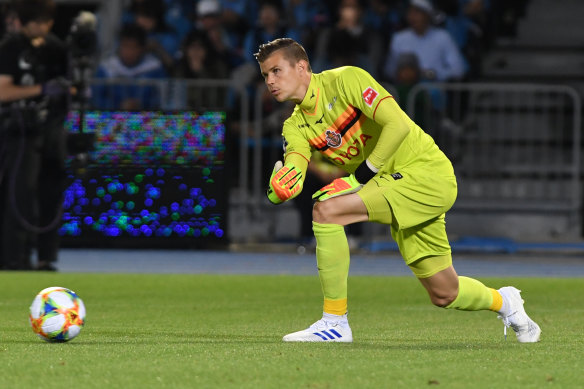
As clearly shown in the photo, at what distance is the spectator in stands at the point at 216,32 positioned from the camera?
1861 cm

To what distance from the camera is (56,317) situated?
7680mm

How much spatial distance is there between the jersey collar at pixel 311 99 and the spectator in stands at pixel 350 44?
9655 mm

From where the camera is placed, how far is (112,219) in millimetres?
16953

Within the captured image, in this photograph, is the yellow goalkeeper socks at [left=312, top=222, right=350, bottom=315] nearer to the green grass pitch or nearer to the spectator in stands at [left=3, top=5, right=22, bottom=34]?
the green grass pitch

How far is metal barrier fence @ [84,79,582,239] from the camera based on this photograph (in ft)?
58.1

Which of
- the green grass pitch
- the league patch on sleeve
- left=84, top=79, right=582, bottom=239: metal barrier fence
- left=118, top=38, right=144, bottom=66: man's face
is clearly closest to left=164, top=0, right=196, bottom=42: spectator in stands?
left=118, top=38, right=144, bottom=66: man's face

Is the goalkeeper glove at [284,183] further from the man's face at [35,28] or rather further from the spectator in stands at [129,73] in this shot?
the spectator in stands at [129,73]

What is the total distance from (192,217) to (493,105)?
4.26 meters

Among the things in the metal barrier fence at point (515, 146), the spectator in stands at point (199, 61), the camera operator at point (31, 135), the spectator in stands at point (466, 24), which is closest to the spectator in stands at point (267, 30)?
the spectator in stands at point (199, 61)

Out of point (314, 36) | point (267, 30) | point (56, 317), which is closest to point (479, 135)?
point (314, 36)

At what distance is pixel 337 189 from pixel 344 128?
422 millimetres

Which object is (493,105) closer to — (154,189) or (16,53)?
(154,189)

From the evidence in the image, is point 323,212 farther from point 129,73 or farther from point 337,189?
point 129,73

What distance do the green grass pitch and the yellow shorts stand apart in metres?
0.59
